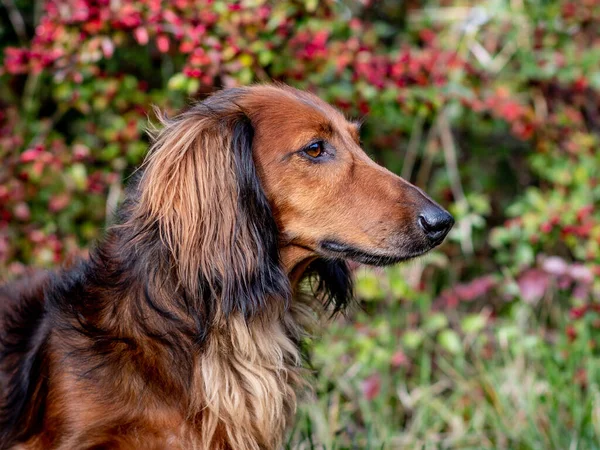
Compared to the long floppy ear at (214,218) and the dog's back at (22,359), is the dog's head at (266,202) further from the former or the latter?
the dog's back at (22,359)

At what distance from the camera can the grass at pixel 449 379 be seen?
3.74 m

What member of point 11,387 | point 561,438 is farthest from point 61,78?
point 561,438

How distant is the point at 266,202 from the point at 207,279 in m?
0.30

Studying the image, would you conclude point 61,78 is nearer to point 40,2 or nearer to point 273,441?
point 40,2

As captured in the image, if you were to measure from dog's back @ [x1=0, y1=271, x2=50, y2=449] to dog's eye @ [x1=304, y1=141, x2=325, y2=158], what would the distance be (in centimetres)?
103

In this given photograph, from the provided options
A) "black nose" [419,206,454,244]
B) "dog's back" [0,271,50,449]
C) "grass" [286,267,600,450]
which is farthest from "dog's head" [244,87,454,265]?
"grass" [286,267,600,450]

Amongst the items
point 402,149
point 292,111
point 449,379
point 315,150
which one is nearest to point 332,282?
point 315,150

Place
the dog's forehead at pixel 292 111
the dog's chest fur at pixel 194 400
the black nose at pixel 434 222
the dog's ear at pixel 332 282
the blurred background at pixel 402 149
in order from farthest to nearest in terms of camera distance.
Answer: the blurred background at pixel 402 149 → the dog's ear at pixel 332 282 → the dog's forehead at pixel 292 111 → the black nose at pixel 434 222 → the dog's chest fur at pixel 194 400

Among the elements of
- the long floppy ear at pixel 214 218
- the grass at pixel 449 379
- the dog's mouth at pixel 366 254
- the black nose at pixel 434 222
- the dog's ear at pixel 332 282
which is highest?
the long floppy ear at pixel 214 218

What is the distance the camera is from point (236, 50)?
390cm

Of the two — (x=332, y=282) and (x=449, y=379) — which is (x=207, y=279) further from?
(x=449, y=379)

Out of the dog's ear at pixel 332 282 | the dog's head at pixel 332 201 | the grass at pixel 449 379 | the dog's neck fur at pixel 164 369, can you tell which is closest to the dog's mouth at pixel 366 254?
the dog's head at pixel 332 201

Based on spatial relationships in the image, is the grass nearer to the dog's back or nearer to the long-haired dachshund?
the long-haired dachshund

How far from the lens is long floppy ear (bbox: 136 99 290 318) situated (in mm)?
2539
